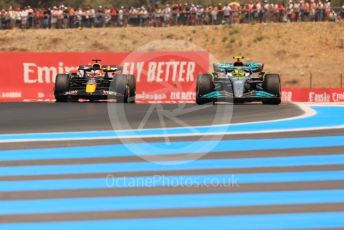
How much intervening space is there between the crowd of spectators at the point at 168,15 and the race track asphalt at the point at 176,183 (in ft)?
94.0

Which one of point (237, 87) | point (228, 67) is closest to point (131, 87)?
point (228, 67)

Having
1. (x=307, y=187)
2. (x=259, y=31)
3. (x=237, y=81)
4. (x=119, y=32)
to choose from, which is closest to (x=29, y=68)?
(x=237, y=81)

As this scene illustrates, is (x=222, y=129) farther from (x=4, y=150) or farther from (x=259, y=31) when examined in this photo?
(x=259, y=31)

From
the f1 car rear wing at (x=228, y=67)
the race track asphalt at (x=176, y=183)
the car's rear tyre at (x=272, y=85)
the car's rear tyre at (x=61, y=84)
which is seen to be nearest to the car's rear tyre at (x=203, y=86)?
the f1 car rear wing at (x=228, y=67)

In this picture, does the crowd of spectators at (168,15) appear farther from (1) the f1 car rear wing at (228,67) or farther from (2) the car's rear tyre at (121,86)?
(1) the f1 car rear wing at (228,67)

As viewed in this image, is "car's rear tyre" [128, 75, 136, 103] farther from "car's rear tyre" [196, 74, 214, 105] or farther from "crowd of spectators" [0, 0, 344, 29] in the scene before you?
"crowd of spectators" [0, 0, 344, 29]

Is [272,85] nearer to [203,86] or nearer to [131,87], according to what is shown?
[203,86]

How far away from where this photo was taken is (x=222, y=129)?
12148 mm

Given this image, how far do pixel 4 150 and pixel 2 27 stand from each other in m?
32.5

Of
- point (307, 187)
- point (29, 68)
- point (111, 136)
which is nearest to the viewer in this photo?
point (307, 187)

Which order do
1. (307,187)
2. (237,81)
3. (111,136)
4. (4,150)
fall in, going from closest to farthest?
1. (307,187)
2. (4,150)
3. (111,136)
4. (237,81)

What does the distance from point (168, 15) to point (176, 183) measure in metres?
34.4

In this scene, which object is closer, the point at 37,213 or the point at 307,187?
the point at 37,213

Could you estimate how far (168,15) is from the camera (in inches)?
1618
